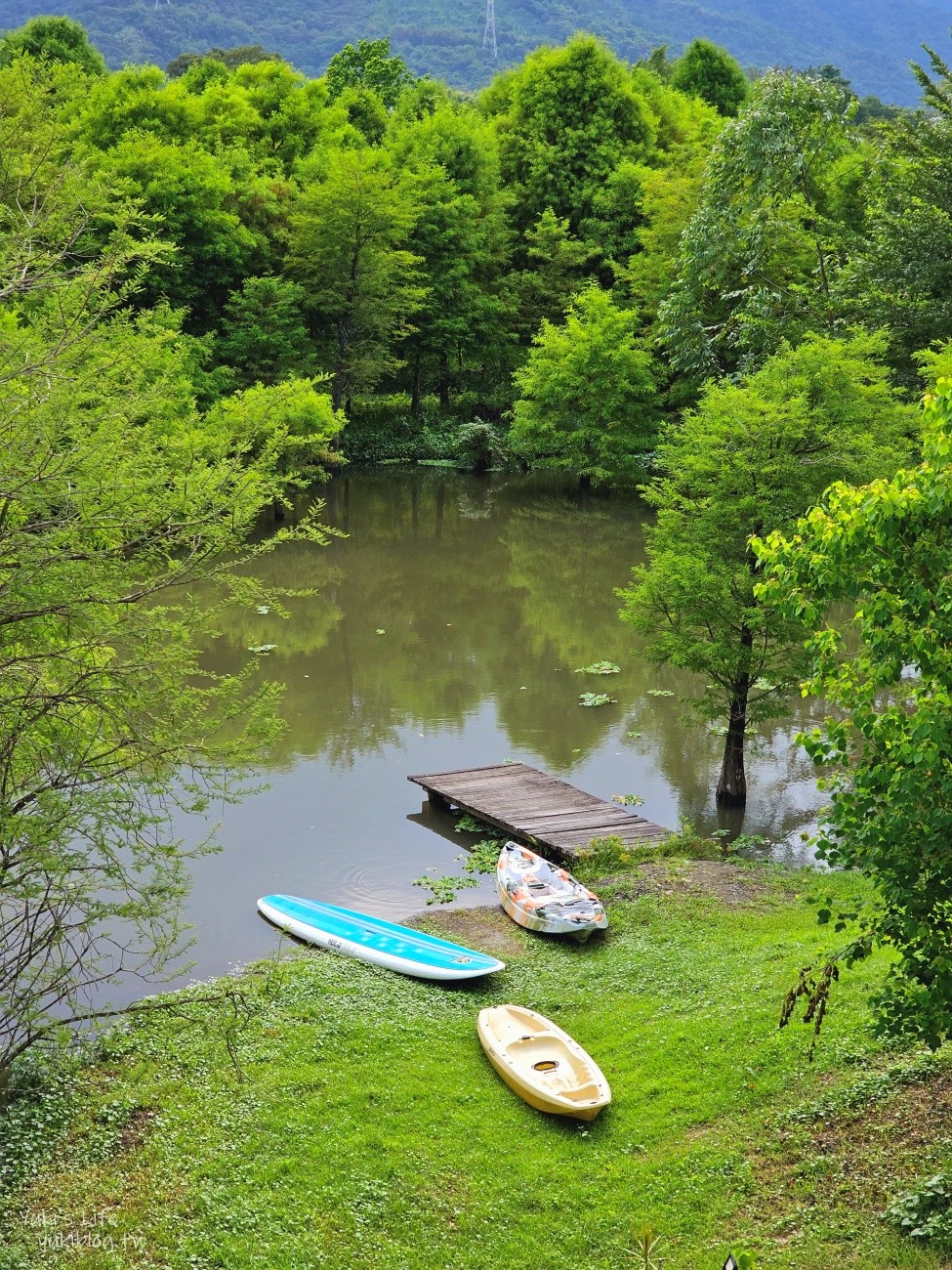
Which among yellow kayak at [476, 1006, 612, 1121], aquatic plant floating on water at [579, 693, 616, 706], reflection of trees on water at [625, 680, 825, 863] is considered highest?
aquatic plant floating on water at [579, 693, 616, 706]

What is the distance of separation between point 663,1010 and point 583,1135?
1.85m

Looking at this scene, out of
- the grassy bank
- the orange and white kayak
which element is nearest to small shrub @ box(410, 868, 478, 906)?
the orange and white kayak

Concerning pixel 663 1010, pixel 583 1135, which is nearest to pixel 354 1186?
pixel 583 1135

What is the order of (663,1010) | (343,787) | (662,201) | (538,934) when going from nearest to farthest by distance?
(663,1010) < (538,934) < (343,787) < (662,201)

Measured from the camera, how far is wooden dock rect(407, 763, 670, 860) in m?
14.7

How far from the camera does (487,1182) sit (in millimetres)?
8156

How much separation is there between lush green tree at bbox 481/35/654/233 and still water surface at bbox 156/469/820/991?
16395mm

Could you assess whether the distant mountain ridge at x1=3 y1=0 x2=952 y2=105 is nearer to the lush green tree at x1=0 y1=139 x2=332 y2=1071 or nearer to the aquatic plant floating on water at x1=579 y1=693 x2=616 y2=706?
the aquatic plant floating on water at x1=579 y1=693 x2=616 y2=706

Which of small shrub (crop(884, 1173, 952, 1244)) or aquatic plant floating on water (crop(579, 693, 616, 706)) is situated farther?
aquatic plant floating on water (crop(579, 693, 616, 706))

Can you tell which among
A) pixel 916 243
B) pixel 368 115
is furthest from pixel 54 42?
pixel 916 243

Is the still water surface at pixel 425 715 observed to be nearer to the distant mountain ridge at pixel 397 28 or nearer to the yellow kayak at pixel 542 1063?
the yellow kayak at pixel 542 1063

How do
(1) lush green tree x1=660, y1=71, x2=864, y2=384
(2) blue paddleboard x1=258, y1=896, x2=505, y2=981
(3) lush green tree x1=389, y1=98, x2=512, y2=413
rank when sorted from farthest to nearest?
1. (3) lush green tree x1=389, y1=98, x2=512, y2=413
2. (1) lush green tree x1=660, y1=71, x2=864, y2=384
3. (2) blue paddleboard x1=258, y1=896, x2=505, y2=981

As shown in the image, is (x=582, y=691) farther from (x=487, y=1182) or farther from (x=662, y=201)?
(x=662, y=201)

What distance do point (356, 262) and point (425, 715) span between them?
2165 cm
